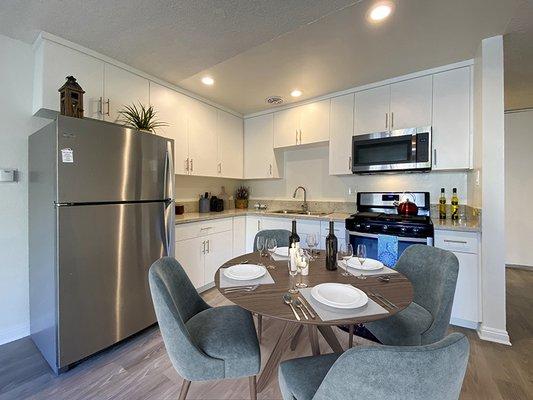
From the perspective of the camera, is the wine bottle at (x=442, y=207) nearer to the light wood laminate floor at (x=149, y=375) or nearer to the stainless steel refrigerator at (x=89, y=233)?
the light wood laminate floor at (x=149, y=375)

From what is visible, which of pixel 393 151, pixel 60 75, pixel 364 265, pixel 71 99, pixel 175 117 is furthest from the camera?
pixel 175 117

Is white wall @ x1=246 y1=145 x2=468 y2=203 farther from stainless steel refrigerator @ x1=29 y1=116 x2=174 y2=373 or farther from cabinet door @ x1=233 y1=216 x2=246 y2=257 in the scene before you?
stainless steel refrigerator @ x1=29 y1=116 x2=174 y2=373

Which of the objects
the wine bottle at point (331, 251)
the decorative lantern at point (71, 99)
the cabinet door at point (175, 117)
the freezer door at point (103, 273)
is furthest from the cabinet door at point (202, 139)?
the wine bottle at point (331, 251)

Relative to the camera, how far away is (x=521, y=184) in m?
3.68

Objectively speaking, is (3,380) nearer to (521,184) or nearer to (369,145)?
(369,145)

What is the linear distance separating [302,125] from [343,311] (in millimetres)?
2829

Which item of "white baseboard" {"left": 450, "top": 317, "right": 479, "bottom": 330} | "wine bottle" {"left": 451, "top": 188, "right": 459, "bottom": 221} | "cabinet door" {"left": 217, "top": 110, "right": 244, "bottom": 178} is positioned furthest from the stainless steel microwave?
"cabinet door" {"left": 217, "top": 110, "right": 244, "bottom": 178}

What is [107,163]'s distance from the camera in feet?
5.73

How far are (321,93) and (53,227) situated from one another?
3.00m

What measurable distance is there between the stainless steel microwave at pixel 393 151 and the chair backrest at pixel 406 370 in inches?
91.8

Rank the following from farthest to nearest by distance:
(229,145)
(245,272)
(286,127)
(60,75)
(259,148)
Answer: (259,148)
(229,145)
(286,127)
(60,75)
(245,272)

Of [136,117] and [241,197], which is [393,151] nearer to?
[241,197]

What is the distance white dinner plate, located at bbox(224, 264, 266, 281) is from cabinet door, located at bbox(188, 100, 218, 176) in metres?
1.98

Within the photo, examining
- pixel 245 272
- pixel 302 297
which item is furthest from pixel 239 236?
pixel 302 297
